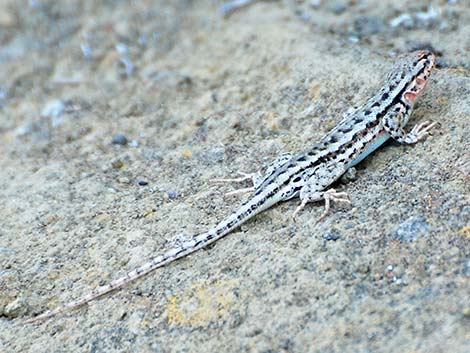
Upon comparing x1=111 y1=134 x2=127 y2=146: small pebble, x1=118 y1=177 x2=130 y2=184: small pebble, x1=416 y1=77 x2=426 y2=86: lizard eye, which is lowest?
x1=111 y1=134 x2=127 y2=146: small pebble

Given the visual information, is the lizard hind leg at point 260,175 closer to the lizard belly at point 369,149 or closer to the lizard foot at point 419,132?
the lizard belly at point 369,149

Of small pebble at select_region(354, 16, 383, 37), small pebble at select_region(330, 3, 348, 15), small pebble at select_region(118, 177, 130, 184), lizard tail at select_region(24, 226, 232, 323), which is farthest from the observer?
small pebble at select_region(330, 3, 348, 15)

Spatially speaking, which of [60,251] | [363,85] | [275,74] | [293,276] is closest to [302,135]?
[363,85]

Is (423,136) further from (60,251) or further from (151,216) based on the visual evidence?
(60,251)

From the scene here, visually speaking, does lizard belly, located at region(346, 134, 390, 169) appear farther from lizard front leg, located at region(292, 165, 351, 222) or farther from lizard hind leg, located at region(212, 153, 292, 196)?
lizard hind leg, located at region(212, 153, 292, 196)

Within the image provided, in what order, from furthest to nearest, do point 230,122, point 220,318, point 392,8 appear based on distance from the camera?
point 392,8 < point 230,122 < point 220,318

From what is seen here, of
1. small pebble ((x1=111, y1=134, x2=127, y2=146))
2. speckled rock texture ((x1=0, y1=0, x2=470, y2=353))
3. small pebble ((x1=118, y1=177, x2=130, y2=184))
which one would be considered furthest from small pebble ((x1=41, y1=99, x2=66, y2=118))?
small pebble ((x1=118, y1=177, x2=130, y2=184))

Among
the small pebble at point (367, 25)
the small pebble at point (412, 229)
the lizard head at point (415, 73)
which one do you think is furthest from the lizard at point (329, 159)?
the small pebble at point (367, 25)

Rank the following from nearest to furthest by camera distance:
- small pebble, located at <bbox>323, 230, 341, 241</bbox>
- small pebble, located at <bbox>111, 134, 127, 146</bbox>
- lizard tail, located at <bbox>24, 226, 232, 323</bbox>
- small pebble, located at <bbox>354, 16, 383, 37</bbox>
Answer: small pebble, located at <bbox>323, 230, 341, 241</bbox>
lizard tail, located at <bbox>24, 226, 232, 323</bbox>
small pebble, located at <bbox>111, 134, 127, 146</bbox>
small pebble, located at <bbox>354, 16, 383, 37</bbox>

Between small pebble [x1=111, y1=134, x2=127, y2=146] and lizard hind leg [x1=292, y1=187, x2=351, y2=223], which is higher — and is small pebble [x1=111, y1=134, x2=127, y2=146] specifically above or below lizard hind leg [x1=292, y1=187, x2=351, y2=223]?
below
